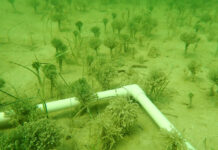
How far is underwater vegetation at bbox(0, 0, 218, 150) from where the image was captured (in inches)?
99.2

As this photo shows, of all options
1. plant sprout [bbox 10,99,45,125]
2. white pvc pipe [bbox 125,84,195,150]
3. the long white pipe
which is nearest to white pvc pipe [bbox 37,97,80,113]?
the long white pipe

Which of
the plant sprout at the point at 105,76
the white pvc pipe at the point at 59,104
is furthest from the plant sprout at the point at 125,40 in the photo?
the white pvc pipe at the point at 59,104

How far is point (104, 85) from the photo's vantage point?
11.5 ft

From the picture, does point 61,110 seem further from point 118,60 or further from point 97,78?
point 118,60

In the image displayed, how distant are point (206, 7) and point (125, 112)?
32.4 ft

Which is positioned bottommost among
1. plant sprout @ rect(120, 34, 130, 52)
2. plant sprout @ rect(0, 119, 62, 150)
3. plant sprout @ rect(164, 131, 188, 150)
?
plant sprout @ rect(164, 131, 188, 150)

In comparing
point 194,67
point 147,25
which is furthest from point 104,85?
point 147,25

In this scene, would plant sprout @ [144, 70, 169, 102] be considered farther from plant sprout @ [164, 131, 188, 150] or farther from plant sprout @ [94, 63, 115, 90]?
plant sprout @ [164, 131, 188, 150]

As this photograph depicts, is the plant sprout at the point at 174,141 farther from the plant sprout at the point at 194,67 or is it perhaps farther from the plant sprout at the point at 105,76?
the plant sprout at the point at 194,67

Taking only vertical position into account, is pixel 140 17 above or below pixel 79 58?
above

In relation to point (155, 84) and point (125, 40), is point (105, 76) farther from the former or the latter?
point (125, 40)

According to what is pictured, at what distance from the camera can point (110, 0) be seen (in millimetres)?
→ 10383

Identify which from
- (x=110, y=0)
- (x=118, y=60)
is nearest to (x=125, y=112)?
(x=118, y=60)

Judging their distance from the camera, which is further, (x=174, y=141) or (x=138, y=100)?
(x=138, y=100)
